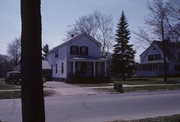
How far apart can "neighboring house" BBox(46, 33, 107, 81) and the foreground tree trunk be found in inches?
1299

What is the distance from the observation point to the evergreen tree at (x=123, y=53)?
4991cm

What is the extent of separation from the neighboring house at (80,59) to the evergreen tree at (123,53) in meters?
8.90

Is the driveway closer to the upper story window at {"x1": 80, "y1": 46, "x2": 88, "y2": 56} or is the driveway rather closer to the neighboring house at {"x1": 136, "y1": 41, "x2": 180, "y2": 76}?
the upper story window at {"x1": 80, "y1": 46, "x2": 88, "y2": 56}

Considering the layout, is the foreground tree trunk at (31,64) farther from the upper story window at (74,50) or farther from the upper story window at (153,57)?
the upper story window at (153,57)

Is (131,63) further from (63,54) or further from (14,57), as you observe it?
(14,57)

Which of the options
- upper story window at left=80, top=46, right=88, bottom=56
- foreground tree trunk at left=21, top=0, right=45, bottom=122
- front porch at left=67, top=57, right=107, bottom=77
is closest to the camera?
foreground tree trunk at left=21, top=0, right=45, bottom=122

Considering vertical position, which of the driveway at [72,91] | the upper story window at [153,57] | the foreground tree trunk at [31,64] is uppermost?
the upper story window at [153,57]

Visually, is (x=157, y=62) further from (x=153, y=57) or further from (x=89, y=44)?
(x=89, y=44)

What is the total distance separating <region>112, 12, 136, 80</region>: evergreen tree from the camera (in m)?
49.9

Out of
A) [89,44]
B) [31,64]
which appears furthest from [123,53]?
[31,64]

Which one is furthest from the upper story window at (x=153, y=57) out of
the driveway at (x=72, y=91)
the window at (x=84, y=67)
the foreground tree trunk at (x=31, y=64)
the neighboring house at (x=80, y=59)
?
the foreground tree trunk at (x=31, y=64)

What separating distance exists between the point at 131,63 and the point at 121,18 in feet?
30.9

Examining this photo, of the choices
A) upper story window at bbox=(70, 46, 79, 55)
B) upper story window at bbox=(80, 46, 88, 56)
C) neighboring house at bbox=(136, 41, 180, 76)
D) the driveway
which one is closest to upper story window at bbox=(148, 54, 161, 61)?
neighboring house at bbox=(136, 41, 180, 76)

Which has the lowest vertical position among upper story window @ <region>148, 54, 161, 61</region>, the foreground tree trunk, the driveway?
the driveway
